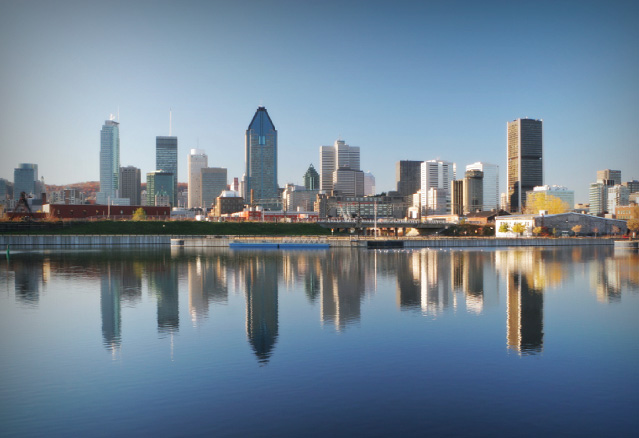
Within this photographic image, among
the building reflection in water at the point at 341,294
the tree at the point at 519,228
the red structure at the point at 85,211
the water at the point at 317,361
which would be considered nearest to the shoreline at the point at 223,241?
the tree at the point at 519,228

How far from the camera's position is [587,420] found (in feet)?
53.9

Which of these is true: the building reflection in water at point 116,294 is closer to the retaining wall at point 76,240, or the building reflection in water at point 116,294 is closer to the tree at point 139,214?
the retaining wall at point 76,240

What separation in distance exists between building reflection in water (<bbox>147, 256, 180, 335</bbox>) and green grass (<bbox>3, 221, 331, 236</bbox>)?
8095 cm

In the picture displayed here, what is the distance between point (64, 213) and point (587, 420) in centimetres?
19706

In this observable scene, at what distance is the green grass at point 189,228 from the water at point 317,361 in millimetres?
102642

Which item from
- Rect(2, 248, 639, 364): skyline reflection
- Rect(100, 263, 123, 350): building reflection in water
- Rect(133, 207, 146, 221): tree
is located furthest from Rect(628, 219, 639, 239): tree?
Rect(100, 263, 123, 350): building reflection in water

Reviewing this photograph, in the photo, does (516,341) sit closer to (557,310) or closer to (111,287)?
(557,310)

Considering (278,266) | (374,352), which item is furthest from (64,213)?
(374,352)

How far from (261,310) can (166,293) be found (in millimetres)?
11926

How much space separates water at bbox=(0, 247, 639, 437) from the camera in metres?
16.4

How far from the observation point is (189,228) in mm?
156625

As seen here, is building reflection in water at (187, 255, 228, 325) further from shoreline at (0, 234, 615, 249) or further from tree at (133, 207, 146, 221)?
tree at (133, 207, 146, 221)

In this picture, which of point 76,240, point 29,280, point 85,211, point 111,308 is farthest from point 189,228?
point 111,308

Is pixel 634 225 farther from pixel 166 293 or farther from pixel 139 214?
pixel 166 293
